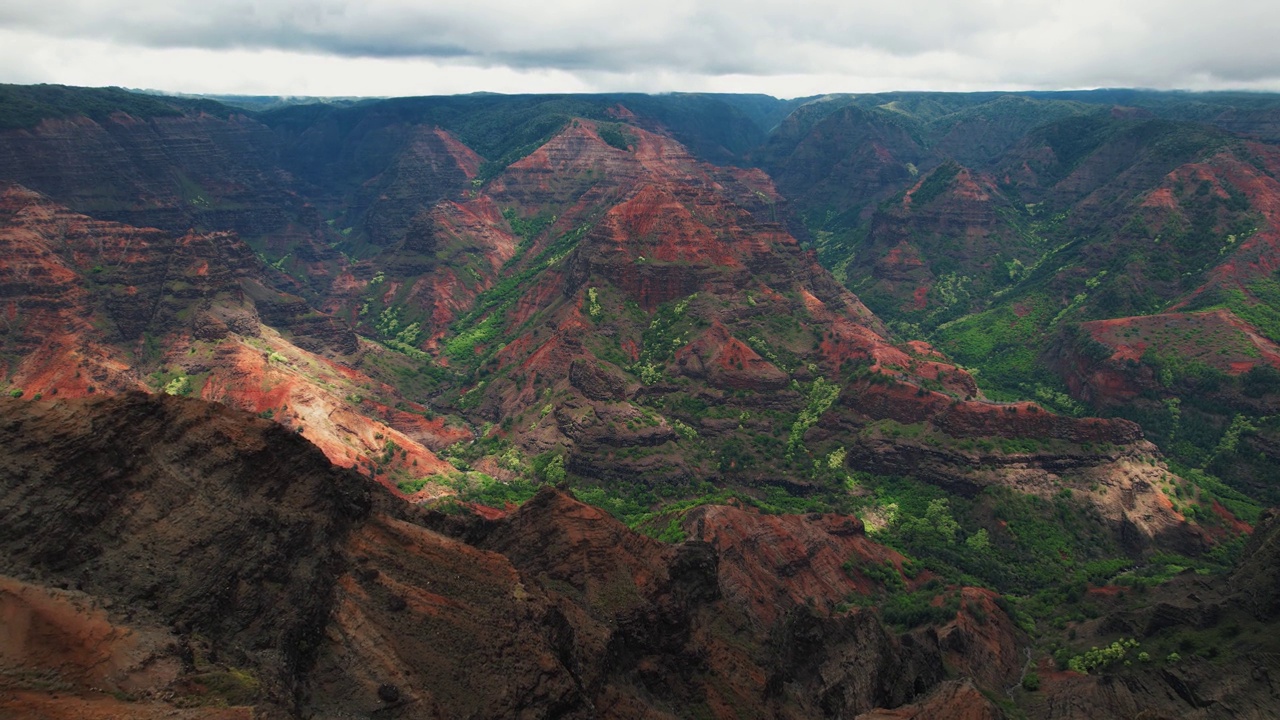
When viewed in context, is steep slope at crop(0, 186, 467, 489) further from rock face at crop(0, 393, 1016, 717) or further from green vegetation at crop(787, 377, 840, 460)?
rock face at crop(0, 393, 1016, 717)

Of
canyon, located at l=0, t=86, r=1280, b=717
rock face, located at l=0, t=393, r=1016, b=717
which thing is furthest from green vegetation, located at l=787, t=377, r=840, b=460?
rock face, located at l=0, t=393, r=1016, b=717

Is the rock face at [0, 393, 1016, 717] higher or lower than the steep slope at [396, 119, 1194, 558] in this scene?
higher

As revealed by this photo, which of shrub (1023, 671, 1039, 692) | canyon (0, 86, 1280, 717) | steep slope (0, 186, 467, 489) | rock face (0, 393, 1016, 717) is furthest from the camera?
steep slope (0, 186, 467, 489)

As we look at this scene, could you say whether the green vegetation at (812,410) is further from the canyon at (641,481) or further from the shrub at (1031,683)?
the shrub at (1031,683)

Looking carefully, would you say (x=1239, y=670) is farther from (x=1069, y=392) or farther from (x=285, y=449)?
(x=1069, y=392)

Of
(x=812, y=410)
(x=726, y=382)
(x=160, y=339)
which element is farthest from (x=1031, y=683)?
(x=160, y=339)

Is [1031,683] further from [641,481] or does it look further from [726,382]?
[726,382]

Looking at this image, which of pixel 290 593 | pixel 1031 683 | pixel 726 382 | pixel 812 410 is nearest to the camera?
pixel 290 593

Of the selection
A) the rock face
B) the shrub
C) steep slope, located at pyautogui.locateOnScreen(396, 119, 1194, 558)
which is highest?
the rock face

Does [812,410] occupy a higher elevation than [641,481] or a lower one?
higher

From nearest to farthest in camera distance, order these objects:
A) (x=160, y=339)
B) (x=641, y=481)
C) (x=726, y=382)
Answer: (x=641, y=481)
(x=160, y=339)
(x=726, y=382)

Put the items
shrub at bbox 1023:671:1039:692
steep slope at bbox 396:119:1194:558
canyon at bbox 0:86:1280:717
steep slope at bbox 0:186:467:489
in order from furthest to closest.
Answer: steep slope at bbox 0:186:467:489 → steep slope at bbox 396:119:1194:558 → shrub at bbox 1023:671:1039:692 → canyon at bbox 0:86:1280:717
